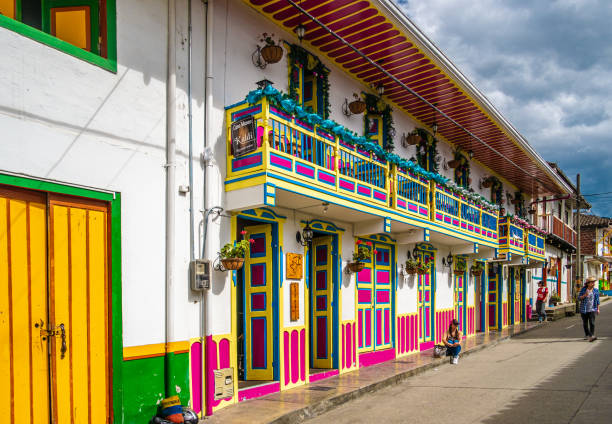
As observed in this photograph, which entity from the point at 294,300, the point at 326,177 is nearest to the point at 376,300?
the point at 294,300

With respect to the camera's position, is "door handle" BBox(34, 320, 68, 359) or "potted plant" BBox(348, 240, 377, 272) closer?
"door handle" BBox(34, 320, 68, 359)

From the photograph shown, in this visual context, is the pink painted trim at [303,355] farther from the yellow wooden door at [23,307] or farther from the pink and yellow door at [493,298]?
the pink and yellow door at [493,298]

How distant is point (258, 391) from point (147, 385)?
250 cm

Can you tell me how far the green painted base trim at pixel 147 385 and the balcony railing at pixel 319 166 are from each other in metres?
2.85

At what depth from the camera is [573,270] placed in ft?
142

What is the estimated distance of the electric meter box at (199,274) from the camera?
803 cm

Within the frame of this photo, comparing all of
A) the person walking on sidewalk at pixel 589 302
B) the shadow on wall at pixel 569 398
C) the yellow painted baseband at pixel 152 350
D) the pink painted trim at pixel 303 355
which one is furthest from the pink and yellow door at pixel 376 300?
the person walking on sidewalk at pixel 589 302

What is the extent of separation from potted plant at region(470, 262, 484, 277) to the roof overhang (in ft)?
12.8

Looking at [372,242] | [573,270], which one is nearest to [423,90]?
[372,242]

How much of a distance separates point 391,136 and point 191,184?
24.4ft

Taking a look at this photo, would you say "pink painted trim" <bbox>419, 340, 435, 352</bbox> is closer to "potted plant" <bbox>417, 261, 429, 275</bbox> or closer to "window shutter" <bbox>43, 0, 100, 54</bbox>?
"potted plant" <bbox>417, 261, 429, 275</bbox>

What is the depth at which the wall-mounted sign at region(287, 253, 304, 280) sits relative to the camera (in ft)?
33.4

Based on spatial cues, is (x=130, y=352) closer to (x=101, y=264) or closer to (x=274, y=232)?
(x=101, y=264)

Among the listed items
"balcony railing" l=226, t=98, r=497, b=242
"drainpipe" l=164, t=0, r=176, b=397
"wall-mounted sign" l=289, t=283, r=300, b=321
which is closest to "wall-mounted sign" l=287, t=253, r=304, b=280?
"wall-mounted sign" l=289, t=283, r=300, b=321
